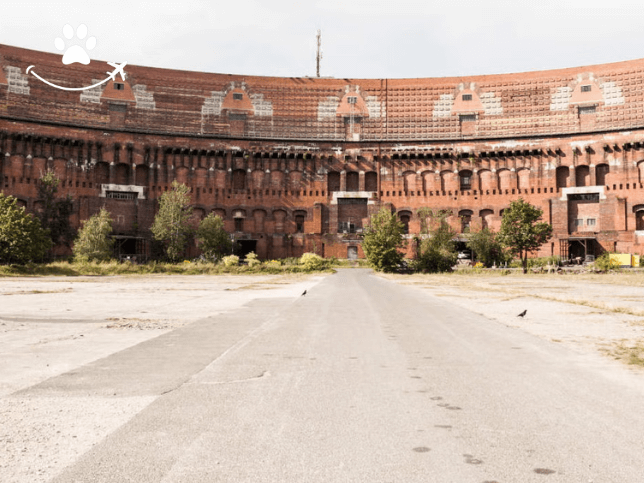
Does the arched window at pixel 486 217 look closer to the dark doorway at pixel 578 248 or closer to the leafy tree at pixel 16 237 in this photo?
the dark doorway at pixel 578 248

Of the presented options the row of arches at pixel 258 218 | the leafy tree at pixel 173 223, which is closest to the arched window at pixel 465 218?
the row of arches at pixel 258 218

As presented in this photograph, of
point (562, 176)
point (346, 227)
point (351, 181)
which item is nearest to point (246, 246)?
point (346, 227)

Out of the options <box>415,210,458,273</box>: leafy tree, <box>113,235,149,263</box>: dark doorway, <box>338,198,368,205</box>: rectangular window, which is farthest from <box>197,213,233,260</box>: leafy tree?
<box>415,210,458,273</box>: leafy tree

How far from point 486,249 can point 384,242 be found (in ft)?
52.0

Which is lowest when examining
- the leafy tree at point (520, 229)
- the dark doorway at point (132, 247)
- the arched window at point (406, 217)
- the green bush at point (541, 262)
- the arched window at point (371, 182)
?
the green bush at point (541, 262)

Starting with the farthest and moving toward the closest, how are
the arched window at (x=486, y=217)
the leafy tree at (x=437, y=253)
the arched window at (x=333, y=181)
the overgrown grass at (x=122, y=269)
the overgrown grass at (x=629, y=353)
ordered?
the arched window at (x=333, y=181), the arched window at (x=486, y=217), the leafy tree at (x=437, y=253), the overgrown grass at (x=122, y=269), the overgrown grass at (x=629, y=353)

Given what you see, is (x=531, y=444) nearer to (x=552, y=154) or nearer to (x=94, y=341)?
(x=94, y=341)

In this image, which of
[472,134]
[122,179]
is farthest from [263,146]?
[472,134]

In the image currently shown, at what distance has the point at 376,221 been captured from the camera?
50062 mm

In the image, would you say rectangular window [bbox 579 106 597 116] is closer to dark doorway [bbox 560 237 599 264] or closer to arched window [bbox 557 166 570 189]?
arched window [bbox 557 166 570 189]

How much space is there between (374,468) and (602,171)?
70104 millimetres

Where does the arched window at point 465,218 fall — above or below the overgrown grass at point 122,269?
above

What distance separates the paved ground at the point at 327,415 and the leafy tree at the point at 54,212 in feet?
190

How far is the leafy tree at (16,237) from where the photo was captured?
3978 cm
